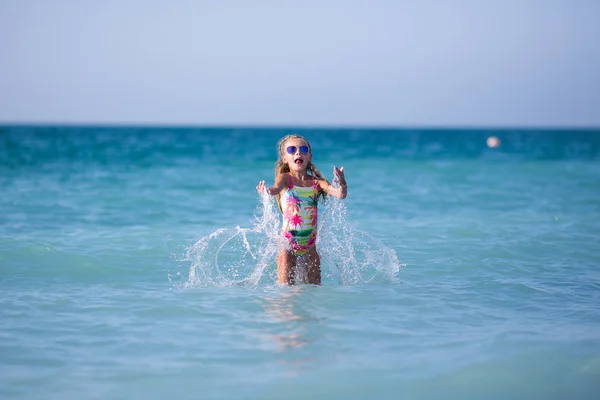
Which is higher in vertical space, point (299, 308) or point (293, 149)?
point (293, 149)

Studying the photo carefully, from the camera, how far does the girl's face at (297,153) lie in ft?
22.3

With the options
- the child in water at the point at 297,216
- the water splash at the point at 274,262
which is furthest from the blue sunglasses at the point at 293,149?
the water splash at the point at 274,262

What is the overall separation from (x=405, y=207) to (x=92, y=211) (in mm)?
5446

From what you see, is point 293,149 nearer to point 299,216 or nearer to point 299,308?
point 299,216

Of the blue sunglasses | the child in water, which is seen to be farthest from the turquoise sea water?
the blue sunglasses

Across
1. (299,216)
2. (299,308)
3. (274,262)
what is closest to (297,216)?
(299,216)

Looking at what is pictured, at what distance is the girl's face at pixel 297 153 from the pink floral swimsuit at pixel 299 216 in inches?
6.9

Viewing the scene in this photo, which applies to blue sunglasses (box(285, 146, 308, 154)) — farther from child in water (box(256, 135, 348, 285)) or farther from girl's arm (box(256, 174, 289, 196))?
girl's arm (box(256, 174, 289, 196))

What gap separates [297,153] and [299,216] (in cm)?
57

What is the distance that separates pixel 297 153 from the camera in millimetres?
6797

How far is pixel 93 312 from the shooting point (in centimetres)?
601

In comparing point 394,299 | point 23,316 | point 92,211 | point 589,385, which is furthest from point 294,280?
point 92,211

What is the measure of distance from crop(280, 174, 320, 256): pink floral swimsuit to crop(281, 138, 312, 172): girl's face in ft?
0.57

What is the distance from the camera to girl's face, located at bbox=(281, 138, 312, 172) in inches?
268
